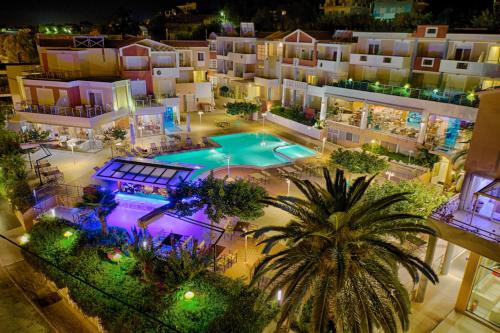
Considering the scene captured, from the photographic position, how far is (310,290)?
1020 cm

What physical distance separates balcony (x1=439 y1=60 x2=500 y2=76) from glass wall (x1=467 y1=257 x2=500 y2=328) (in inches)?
748

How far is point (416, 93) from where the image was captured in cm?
2811

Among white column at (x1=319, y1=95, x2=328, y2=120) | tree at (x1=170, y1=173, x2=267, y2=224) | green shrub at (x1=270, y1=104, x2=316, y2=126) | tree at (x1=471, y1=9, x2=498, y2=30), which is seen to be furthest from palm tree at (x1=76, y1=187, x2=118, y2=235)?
tree at (x1=471, y1=9, x2=498, y2=30)

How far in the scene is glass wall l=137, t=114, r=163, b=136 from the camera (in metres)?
34.9

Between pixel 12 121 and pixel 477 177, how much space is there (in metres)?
34.5

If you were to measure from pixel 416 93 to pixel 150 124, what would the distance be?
78.1 ft

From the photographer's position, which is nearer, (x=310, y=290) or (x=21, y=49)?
(x=310, y=290)

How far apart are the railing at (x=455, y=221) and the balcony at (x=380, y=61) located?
2022 cm

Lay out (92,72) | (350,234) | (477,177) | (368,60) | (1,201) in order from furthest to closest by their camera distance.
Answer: (92,72), (368,60), (1,201), (477,177), (350,234)

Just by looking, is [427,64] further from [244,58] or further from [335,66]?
[244,58]

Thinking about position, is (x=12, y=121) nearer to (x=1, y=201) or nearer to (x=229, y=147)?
(x=1, y=201)

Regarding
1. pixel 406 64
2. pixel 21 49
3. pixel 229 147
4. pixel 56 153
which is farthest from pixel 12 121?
pixel 21 49

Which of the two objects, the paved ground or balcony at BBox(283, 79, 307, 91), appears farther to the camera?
balcony at BBox(283, 79, 307, 91)

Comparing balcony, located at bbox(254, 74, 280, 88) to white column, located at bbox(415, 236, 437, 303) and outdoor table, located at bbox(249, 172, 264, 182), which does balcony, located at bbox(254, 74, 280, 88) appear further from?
white column, located at bbox(415, 236, 437, 303)
